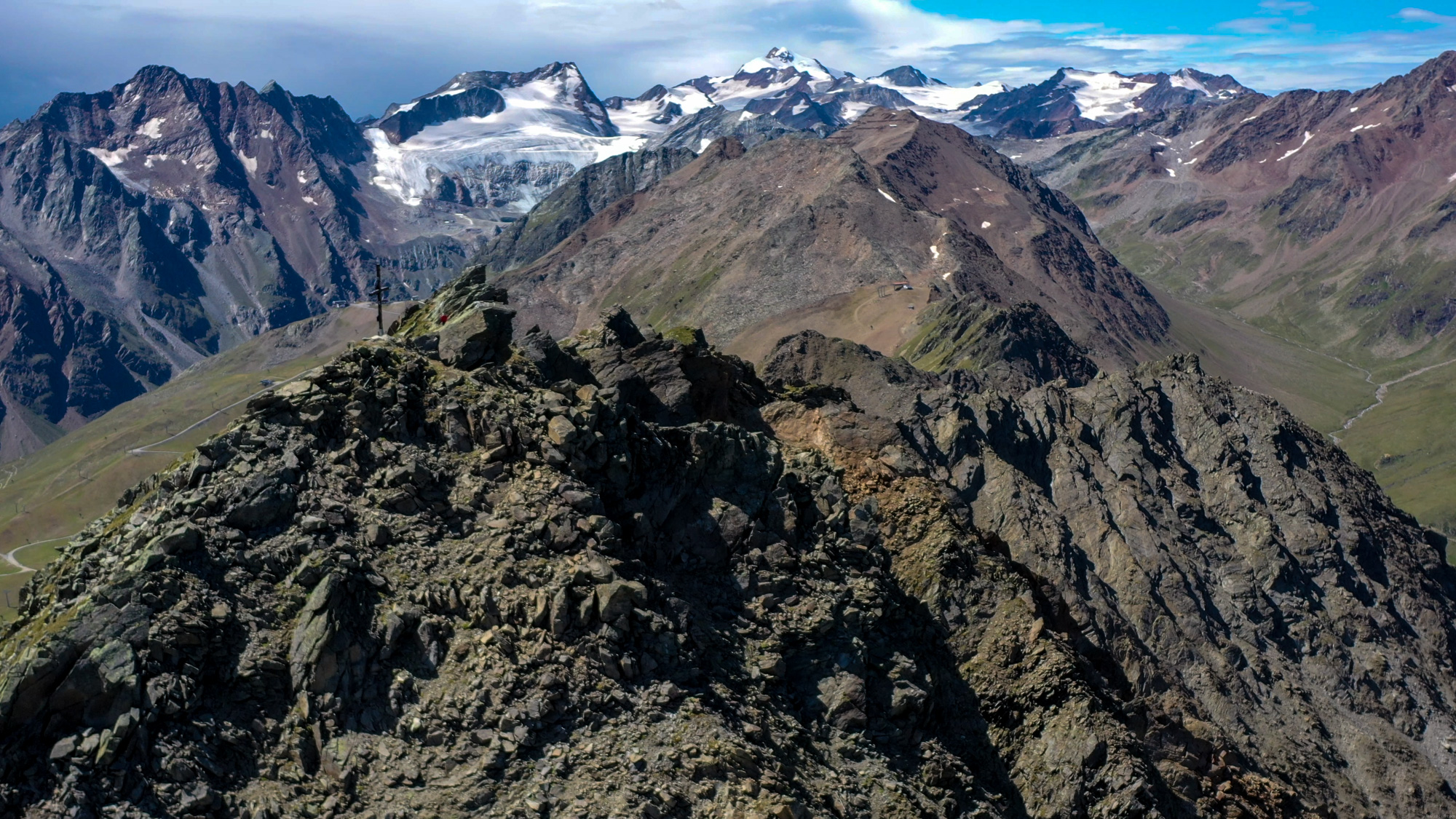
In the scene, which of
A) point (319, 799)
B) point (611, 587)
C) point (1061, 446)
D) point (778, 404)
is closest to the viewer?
point (319, 799)

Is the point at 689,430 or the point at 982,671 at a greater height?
the point at 689,430

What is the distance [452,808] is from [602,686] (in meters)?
4.95

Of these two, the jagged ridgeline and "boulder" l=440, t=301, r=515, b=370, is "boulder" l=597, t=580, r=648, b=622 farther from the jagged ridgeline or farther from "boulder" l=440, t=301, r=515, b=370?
"boulder" l=440, t=301, r=515, b=370

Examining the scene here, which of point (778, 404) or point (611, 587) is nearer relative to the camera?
point (611, 587)

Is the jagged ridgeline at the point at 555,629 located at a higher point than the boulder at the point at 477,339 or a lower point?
lower

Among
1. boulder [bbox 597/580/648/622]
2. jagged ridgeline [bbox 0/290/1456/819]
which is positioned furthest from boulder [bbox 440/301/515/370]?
boulder [bbox 597/580/648/622]

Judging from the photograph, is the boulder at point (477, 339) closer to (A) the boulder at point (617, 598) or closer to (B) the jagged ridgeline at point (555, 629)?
(B) the jagged ridgeline at point (555, 629)

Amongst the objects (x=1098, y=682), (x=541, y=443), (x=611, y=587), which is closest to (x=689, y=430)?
(x=541, y=443)

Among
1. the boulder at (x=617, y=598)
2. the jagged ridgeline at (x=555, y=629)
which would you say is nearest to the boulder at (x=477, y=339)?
the jagged ridgeline at (x=555, y=629)

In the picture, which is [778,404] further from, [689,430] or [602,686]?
[602,686]

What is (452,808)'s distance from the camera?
90.6 feet

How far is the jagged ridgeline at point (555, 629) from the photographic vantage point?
27.3 meters

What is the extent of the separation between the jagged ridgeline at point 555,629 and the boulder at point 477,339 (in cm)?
12

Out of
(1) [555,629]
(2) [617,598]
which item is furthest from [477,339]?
(1) [555,629]
